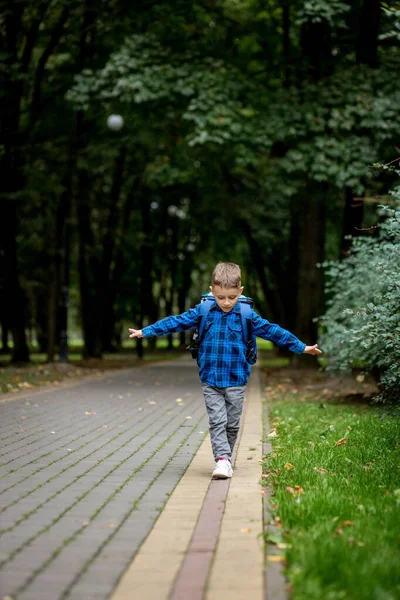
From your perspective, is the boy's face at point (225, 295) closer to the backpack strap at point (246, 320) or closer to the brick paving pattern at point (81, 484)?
the backpack strap at point (246, 320)

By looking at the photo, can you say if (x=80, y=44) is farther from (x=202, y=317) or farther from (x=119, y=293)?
(x=119, y=293)

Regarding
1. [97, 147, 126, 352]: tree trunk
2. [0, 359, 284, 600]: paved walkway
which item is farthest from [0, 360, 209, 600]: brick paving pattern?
[97, 147, 126, 352]: tree trunk

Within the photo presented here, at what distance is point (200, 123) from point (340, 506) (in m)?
12.6

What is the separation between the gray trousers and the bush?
173 cm

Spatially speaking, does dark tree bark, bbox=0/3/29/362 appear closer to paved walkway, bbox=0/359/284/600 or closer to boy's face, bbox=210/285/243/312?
paved walkway, bbox=0/359/284/600

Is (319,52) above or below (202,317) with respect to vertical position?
→ above

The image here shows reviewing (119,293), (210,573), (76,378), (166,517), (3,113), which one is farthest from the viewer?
(119,293)

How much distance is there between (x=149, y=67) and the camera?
18.0m

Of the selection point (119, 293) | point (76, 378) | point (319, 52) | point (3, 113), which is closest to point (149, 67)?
point (319, 52)

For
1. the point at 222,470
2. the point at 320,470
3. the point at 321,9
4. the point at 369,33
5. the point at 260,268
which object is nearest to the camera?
the point at 222,470

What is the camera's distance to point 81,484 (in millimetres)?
6395

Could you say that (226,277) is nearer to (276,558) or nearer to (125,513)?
(125,513)

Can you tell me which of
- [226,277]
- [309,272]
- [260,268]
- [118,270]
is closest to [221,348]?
[226,277]

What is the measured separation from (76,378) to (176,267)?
975 inches
